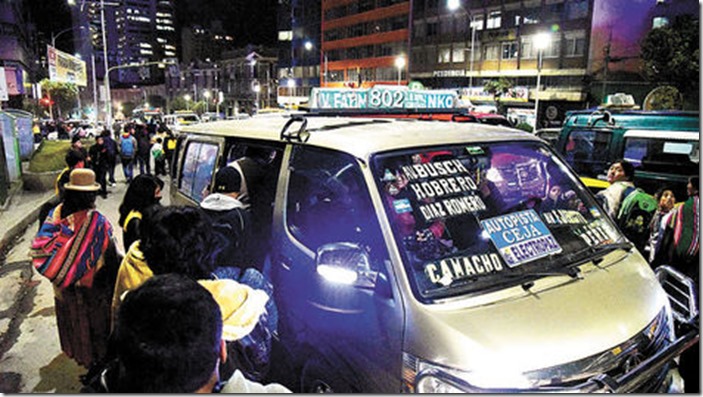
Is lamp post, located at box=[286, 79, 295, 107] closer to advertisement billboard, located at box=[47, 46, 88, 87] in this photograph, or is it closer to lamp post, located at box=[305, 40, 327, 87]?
lamp post, located at box=[305, 40, 327, 87]

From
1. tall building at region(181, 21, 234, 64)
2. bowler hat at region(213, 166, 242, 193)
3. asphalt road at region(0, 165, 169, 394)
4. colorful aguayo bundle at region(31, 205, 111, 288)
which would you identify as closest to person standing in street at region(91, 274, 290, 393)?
colorful aguayo bundle at region(31, 205, 111, 288)

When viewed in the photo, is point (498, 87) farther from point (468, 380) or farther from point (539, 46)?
point (468, 380)

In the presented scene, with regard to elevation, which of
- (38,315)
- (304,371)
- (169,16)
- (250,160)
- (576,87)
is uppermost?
(169,16)

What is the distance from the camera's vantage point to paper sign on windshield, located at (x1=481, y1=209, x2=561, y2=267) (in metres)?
2.88

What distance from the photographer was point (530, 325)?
92.0 inches

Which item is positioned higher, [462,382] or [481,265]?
[481,265]

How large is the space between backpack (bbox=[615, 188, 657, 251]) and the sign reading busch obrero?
2.46m

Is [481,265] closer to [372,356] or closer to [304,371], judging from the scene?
[372,356]

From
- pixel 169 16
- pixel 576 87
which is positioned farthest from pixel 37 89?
pixel 169 16

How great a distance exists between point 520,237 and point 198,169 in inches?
143

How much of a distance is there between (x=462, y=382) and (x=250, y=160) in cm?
304

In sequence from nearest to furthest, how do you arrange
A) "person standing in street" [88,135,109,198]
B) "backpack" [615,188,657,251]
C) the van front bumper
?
the van front bumper, "backpack" [615,188,657,251], "person standing in street" [88,135,109,198]

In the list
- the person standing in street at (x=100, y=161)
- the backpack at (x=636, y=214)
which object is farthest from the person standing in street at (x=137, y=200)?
the person standing in street at (x=100, y=161)

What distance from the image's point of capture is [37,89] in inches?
1815
